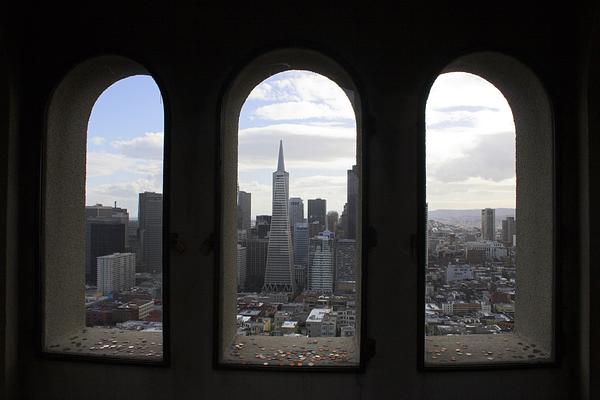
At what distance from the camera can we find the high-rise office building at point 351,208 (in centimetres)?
268

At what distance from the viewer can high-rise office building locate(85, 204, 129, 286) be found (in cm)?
278

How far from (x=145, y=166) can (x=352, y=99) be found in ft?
4.50

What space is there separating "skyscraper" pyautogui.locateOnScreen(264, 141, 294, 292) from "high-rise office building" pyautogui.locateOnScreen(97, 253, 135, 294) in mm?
873

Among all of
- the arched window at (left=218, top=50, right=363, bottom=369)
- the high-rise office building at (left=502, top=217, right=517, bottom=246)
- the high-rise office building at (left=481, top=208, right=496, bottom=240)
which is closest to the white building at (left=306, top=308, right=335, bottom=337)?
the arched window at (left=218, top=50, right=363, bottom=369)

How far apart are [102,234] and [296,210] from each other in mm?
1280

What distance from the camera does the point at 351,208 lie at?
270 cm

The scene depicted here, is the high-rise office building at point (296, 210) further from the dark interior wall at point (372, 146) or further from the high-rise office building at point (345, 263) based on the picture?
the dark interior wall at point (372, 146)

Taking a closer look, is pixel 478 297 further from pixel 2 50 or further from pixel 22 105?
pixel 2 50

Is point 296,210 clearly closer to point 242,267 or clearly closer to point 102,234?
point 242,267

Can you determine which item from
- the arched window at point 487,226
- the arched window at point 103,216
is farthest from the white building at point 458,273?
the arched window at point 103,216

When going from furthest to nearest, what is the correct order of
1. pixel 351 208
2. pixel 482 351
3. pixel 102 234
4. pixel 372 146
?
pixel 102 234, pixel 351 208, pixel 482 351, pixel 372 146

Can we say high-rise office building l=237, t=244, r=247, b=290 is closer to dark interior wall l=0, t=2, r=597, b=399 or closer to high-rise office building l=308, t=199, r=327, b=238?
dark interior wall l=0, t=2, r=597, b=399

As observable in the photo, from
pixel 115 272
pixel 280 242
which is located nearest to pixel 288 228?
pixel 280 242

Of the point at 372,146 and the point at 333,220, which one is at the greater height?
the point at 372,146
